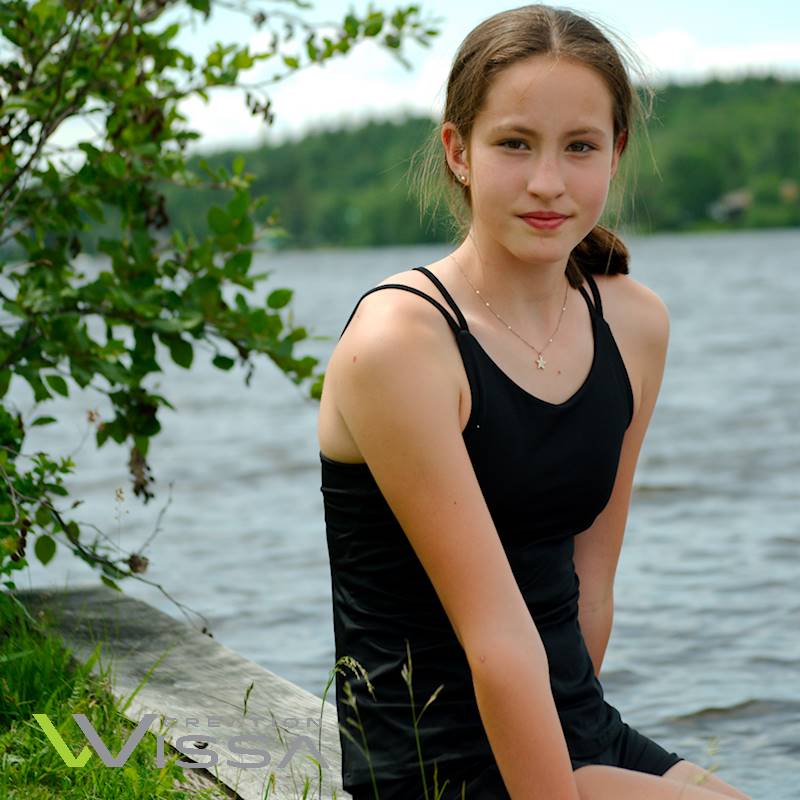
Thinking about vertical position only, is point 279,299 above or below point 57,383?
above

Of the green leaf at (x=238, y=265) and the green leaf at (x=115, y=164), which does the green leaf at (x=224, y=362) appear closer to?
the green leaf at (x=238, y=265)

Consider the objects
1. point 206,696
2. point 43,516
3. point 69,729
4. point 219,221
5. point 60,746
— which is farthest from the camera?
point 219,221

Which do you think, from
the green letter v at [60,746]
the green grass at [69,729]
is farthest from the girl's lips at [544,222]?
the green letter v at [60,746]

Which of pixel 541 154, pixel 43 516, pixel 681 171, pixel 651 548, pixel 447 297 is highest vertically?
pixel 541 154

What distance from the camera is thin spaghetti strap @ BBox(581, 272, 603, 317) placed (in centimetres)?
287

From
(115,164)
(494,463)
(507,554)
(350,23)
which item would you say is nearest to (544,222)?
(494,463)

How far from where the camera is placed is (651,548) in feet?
26.9

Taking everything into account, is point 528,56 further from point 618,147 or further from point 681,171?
point 681,171

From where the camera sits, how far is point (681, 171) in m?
108

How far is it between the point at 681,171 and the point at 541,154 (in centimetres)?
10952

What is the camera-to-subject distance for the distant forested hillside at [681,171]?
365ft

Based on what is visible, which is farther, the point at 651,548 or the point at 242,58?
the point at 651,548

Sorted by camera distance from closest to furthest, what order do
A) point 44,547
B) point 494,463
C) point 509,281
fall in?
point 494,463
point 509,281
point 44,547

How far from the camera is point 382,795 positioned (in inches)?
102
